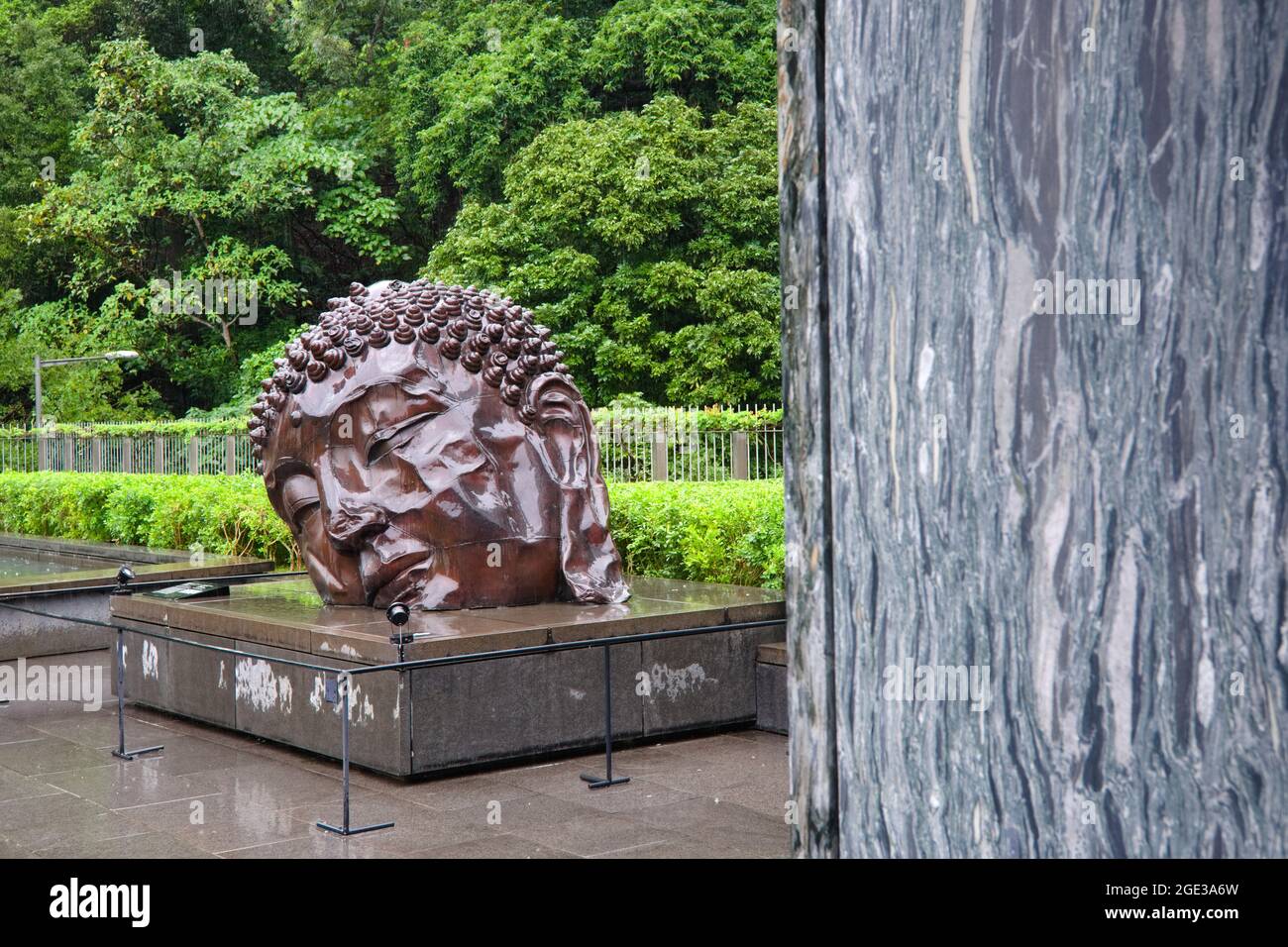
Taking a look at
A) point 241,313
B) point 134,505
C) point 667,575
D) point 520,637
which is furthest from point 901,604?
point 241,313

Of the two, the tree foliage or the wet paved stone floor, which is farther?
the tree foliage

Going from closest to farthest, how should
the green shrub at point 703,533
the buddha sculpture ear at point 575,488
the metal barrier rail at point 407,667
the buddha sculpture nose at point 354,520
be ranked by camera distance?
1. the metal barrier rail at point 407,667
2. the buddha sculpture nose at point 354,520
3. the buddha sculpture ear at point 575,488
4. the green shrub at point 703,533

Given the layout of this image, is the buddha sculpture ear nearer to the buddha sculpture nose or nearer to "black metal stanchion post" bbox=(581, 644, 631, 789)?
the buddha sculpture nose

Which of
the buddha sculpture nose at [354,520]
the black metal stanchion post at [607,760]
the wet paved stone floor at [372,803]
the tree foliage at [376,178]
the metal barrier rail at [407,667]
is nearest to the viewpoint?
the wet paved stone floor at [372,803]

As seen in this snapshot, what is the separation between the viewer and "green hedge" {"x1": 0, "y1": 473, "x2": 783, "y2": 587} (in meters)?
10.1

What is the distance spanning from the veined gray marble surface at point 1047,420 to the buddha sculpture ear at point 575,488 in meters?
6.80

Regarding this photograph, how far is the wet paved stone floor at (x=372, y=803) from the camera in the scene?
575cm

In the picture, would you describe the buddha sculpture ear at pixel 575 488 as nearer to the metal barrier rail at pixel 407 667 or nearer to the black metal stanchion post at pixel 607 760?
the metal barrier rail at pixel 407 667

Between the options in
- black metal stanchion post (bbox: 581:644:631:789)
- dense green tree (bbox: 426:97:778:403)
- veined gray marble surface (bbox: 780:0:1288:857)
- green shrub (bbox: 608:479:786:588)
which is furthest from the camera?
dense green tree (bbox: 426:97:778:403)

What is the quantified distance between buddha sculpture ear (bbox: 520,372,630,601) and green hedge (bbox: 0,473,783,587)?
1.60 meters

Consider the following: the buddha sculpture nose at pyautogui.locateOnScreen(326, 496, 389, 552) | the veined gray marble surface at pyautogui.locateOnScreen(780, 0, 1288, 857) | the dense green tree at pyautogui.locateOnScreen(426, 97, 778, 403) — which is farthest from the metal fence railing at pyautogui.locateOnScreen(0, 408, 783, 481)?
the veined gray marble surface at pyautogui.locateOnScreen(780, 0, 1288, 857)

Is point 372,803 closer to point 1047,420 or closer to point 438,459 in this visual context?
point 438,459

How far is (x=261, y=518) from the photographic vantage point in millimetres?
14078

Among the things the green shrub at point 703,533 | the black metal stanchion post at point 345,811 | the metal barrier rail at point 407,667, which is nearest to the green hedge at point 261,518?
the green shrub at point 703,533
